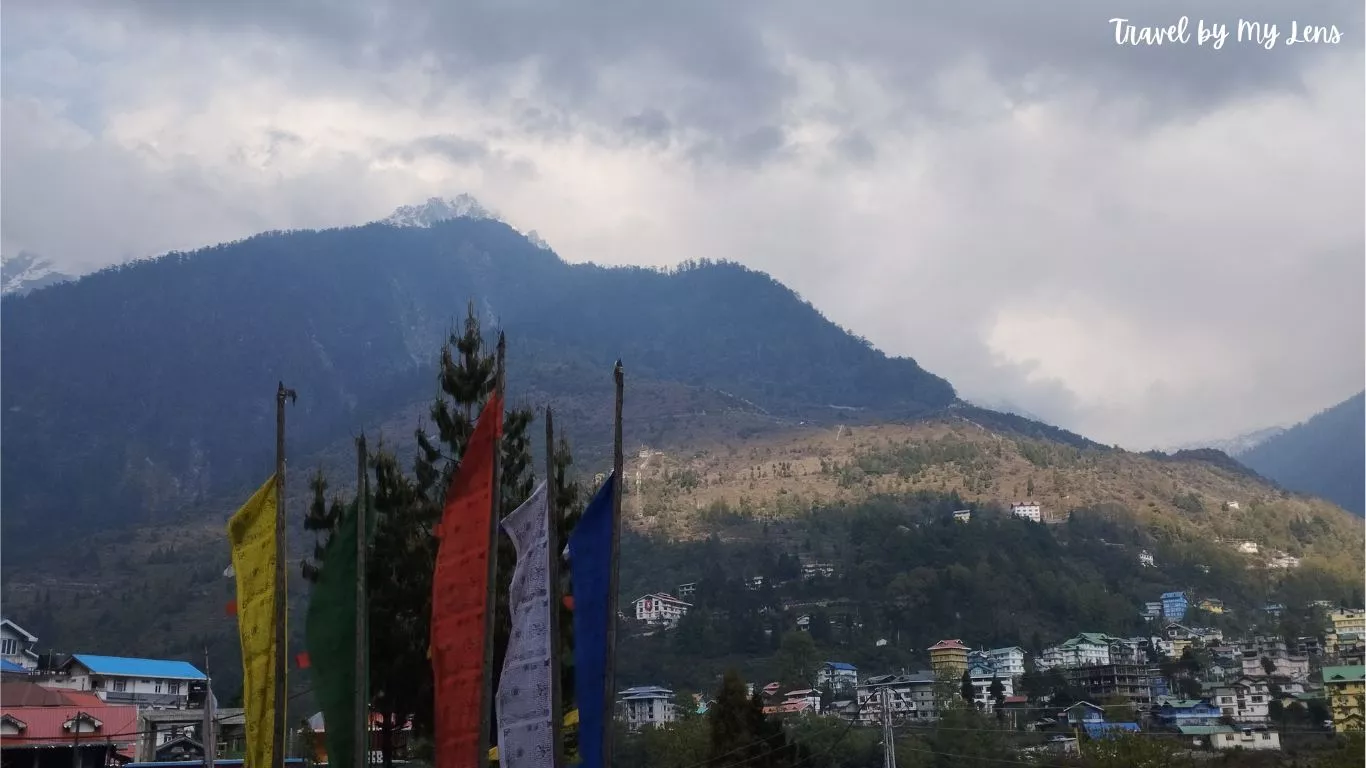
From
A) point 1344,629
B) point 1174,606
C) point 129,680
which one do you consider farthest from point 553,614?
point 1174,606

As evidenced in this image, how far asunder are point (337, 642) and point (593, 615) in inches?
162

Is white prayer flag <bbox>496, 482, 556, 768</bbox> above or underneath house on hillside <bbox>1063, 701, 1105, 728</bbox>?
above

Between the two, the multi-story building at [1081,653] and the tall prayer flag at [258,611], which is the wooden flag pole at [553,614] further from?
the multi-story building at [1081,653]

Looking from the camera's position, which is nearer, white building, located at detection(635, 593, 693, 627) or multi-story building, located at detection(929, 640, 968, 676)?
multi-story building, located at detection(929, 640, 968, 676)

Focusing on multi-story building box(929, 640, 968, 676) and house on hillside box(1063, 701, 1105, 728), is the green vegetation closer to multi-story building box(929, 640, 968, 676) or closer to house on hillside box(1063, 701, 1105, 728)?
multi-story building box(929, 640, 968, 676)

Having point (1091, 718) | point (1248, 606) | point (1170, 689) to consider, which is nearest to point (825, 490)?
point (1248, 606)

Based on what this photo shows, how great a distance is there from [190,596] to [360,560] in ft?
445

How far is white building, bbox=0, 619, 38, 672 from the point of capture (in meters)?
79.9

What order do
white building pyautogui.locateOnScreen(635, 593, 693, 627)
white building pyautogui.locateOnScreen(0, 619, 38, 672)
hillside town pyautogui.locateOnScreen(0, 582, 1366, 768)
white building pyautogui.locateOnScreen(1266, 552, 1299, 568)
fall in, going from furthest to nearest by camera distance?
white building pyautogui.locateOnScreen(1266, 552, 1299, 568)
white building pyautogui.locateOnScreen(635, 593, 693, 627)
white building pyautogui.locateOnScreen(0, 619, 38, 672)
hillside town pyautogui.locateOnScreen(0, 582, 1366, 768)

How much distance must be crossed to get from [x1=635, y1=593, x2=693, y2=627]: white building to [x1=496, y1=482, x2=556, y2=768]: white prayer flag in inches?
4570

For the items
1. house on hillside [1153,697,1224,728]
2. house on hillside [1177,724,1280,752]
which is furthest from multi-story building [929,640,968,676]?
house on hillside [1177,724,1280,752]

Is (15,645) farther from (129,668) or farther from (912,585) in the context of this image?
(912,585)

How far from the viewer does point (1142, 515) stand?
17012 centimetres

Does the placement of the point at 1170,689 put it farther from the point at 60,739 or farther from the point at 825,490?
the point at 60,739
